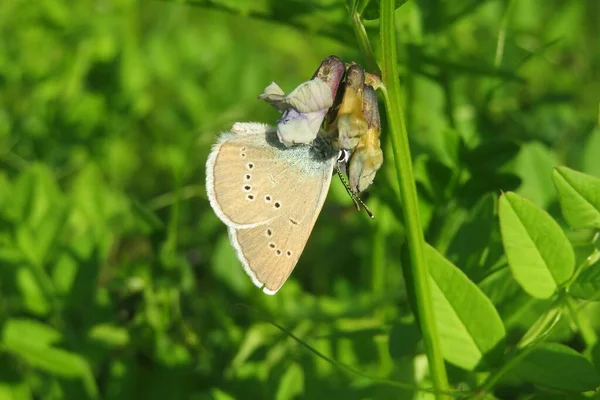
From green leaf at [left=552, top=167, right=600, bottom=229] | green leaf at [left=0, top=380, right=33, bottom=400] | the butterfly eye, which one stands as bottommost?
green leaf at [left=0, top=380, right=33, bottom=400]

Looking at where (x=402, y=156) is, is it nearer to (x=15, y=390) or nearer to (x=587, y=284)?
(x=587, y=284)

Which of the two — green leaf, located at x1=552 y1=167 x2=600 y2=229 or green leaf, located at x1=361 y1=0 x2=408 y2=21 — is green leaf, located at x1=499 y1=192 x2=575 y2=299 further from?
green leaf, located at x1=361 y1=0 x2=408 y2=21

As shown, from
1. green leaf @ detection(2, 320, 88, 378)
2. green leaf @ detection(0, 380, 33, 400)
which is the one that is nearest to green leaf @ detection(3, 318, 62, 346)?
green leaf @ detection(2, 320, 88, 378)

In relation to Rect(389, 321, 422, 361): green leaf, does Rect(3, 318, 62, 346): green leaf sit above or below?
below

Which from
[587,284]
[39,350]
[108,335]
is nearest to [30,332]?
[39,350]

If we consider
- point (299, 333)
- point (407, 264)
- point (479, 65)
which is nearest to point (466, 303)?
point (407, 264)

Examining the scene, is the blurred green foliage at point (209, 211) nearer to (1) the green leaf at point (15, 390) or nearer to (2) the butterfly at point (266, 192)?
(1) the green leaf at point (15, 390)
